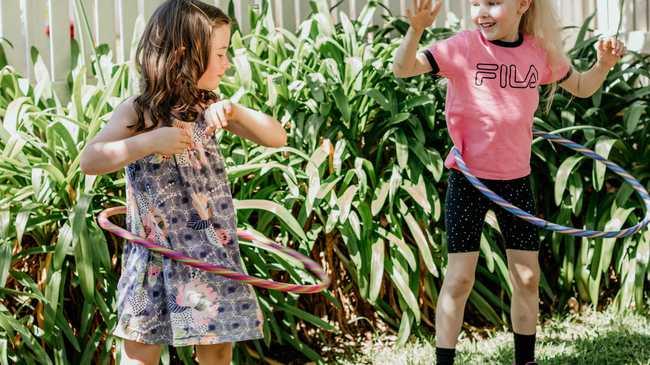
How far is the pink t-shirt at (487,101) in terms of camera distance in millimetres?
4215

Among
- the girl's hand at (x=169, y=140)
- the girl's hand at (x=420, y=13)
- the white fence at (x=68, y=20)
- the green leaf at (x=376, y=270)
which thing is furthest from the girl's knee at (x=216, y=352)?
the white fence at (x=68, y=20)

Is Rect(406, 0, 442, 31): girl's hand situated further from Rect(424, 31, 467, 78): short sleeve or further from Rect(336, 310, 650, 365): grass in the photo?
Rect(336, 310, 650, 365): grass

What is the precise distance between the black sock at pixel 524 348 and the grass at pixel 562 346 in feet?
0.74

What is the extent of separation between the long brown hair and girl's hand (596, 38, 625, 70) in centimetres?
166

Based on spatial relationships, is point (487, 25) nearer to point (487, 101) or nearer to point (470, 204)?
point (487, 101)

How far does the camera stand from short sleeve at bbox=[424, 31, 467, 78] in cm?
423

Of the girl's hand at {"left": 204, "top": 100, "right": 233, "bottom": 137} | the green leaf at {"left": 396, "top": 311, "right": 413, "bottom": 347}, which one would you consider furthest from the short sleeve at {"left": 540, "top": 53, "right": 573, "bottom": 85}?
the girl's hand at {"left": 204, "top": 100, "right": 233, "bottom": 137}

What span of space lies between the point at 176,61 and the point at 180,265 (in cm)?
64

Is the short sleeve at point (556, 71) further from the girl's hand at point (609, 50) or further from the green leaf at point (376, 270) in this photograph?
the green leaf at point (376, 270)

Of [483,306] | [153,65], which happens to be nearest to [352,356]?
[483,306]

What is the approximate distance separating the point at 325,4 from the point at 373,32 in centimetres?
41

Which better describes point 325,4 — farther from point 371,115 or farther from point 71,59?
point 71,59

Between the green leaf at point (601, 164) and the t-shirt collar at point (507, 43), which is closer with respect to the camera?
the t-shirt collar at point (507, 43)

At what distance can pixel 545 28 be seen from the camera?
439 cm
